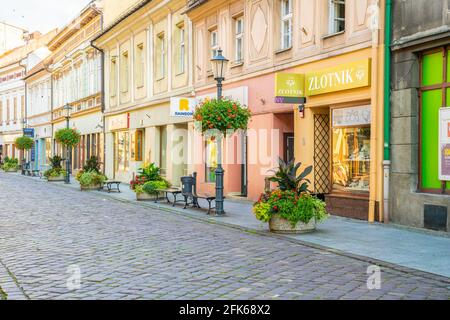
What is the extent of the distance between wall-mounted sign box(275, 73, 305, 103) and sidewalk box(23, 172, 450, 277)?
3.14m

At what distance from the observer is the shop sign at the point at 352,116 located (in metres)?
13.8

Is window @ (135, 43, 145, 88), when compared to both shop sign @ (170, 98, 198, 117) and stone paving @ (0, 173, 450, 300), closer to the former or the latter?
shop sign @ (170, 98, 198, 117)

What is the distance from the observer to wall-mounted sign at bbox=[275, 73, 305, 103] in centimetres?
1535

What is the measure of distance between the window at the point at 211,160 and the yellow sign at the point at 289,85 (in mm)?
6558

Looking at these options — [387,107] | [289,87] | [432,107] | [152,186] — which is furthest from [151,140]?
[432,107]

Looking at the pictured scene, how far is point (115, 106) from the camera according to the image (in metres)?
32.4

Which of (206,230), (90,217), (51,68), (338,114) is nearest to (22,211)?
(90,217)

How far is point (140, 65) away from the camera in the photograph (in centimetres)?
2908

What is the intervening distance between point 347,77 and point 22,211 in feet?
29.8

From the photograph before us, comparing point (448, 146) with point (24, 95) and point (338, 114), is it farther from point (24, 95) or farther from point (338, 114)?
point (24, 95)

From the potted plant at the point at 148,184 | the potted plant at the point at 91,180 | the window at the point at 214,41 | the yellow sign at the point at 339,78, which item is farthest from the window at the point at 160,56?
the yellow sign at the point at 339,78

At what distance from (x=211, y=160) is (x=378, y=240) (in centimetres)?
1196

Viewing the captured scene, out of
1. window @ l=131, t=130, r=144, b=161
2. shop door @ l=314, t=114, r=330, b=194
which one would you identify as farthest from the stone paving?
window @ l=131, t=130, r=144, b=161

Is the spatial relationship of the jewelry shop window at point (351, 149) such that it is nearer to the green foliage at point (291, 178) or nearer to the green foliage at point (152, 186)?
the green foliage at point (291, 178)
